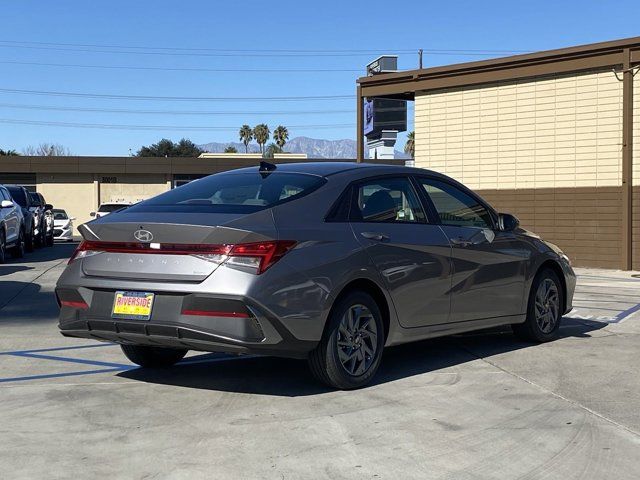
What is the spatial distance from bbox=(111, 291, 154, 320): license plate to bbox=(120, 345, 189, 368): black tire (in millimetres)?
1134

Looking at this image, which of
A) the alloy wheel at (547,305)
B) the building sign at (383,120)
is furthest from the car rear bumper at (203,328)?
the building sign at (383,120)

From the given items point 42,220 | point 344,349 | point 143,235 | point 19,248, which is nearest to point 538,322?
point 344,349

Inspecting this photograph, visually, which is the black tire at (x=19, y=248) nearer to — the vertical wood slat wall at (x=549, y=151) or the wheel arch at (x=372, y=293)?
the vertical wood slat wall at (x=549, y=151)

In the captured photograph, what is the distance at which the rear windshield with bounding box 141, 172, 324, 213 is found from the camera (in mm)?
5738

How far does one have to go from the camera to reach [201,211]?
5.62 metres

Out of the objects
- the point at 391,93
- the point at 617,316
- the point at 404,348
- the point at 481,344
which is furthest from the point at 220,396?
the point at 391,93

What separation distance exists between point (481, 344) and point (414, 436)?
10.9 feet

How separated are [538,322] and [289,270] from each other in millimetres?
3496

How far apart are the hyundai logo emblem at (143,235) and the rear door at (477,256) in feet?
8.23

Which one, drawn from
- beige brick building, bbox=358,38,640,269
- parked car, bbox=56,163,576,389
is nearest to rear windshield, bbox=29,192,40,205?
beige brick building, bbox=358,38,640,269

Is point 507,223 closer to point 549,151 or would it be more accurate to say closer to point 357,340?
point 357,340

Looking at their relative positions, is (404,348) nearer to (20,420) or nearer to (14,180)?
(20,420)

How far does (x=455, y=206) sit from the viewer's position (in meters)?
7.15

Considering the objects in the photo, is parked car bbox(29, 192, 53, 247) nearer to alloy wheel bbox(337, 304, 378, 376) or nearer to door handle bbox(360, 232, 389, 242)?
door handle bbox(360, 232, 389, 242)
